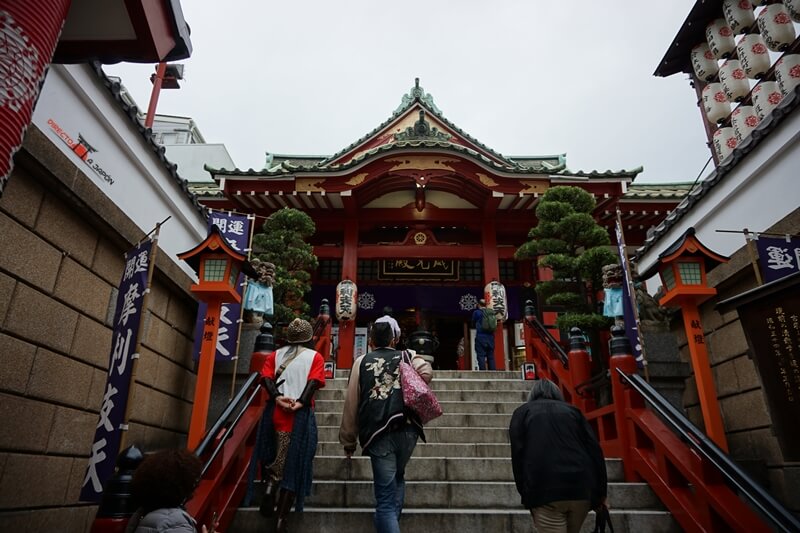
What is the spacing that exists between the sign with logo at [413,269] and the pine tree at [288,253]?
159 inches

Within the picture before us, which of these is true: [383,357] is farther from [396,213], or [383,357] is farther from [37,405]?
[396,213]

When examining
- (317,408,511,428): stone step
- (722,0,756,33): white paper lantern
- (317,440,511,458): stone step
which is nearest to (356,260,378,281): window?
(317,408,511,428): stone step

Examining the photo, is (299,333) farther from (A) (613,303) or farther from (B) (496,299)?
(B) (496,299)

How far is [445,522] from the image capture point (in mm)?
4000

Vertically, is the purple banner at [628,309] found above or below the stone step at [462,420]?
above

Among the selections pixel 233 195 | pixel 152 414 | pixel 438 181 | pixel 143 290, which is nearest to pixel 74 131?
pixel 143 290

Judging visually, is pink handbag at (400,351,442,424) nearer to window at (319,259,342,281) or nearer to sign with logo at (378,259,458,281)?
sign with logo at (378,259,458,281)

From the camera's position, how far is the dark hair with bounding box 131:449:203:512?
204 centimetres

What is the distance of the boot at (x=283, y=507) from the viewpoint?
3.62m

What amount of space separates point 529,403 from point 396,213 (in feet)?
32.7

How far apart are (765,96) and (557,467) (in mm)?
9687

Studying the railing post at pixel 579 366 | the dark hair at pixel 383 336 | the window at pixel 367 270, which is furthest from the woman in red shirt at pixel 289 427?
the window at pixel 367 270

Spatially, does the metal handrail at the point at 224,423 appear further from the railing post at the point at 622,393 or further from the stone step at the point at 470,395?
the railing post at the point at 622,393

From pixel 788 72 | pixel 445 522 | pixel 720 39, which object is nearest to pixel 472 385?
pixel 445 522
